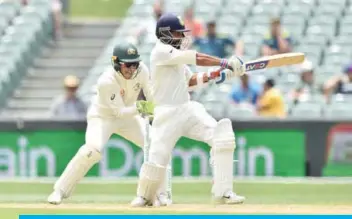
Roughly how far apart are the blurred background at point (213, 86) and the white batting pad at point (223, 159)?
3.80 meters

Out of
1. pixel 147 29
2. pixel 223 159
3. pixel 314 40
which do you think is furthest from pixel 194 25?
pixel 223 159

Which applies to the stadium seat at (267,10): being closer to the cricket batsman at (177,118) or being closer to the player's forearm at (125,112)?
the player's forearm at (125,112)

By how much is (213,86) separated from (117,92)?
501 centimetres

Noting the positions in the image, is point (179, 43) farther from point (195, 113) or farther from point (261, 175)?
point (261, 175)

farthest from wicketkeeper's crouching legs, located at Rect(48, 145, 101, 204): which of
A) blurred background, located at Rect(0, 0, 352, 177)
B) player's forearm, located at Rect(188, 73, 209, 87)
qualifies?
blurred background, located at Rect(0, 0, 352, 177)

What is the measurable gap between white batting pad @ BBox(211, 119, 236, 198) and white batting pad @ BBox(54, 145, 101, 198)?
1.29m

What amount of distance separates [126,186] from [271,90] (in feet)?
8.29

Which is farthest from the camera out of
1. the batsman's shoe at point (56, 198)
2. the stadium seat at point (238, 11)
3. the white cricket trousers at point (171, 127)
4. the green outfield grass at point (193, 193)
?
the stadium seat at point (238, 11)

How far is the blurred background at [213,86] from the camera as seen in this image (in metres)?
13.1

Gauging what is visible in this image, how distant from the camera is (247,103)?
1391 cm

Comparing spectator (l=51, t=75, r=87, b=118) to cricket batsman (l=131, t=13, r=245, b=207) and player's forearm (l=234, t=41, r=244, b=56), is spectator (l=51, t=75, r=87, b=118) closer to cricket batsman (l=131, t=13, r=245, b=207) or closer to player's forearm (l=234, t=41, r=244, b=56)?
player's forearm (l=234, t=41, r=244, b=56)

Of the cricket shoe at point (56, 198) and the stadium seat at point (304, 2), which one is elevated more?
the stadium seat at point (304, 2)

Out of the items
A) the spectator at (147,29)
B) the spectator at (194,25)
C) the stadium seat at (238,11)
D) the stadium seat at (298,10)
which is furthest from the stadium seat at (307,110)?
the stadium seat at (238,11)
